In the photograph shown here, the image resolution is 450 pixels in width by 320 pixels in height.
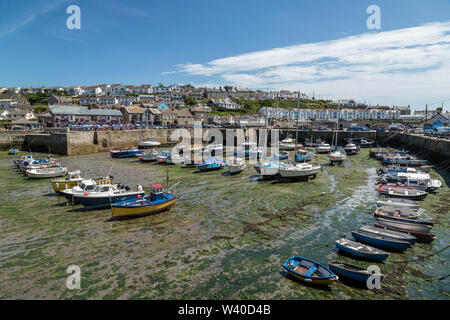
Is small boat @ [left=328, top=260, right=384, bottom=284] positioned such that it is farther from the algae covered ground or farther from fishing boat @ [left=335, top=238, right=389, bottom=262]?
fishing boat @ [left=335, top=238, right=389, bottom=262]

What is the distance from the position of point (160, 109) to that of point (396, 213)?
3386 inches

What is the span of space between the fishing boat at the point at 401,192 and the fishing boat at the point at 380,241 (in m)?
9.26

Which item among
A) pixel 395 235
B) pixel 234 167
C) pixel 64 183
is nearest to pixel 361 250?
pixel 395 235

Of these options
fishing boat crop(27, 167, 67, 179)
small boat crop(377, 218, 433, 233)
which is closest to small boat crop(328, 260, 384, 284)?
small boat crop(377, 218, 433, 233)

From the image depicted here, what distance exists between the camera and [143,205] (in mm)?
17375

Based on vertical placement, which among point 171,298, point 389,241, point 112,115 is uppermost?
point 112,115

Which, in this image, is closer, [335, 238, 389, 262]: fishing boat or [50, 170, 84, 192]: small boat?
[335, 238, 389, 262]: fishing boat

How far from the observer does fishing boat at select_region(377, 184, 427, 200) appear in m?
20.1

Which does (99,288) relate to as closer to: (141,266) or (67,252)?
(141,266)

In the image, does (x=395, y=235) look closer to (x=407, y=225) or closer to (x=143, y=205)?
(x=407, y=225)

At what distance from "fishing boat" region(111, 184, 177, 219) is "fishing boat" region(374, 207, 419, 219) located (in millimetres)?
13784
